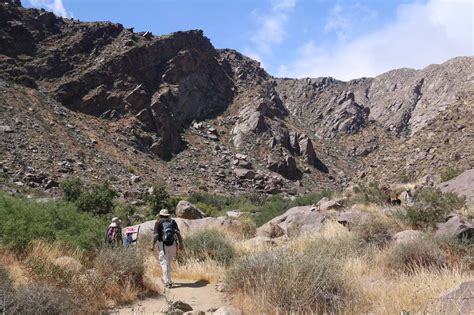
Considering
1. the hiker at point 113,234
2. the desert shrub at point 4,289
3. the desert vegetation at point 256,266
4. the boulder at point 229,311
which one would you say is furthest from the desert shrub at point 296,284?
the hiker at point 113,234

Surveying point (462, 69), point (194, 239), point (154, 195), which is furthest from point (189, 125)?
point (462, 69)

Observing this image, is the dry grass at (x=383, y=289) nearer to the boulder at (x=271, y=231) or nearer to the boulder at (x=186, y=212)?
the boulder at (x=271, y=231)

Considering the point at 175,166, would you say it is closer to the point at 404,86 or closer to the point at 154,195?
the point at 154,195

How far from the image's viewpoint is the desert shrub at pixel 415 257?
9.03m

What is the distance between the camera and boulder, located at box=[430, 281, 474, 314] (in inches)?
201

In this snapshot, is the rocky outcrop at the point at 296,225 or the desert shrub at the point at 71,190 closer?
the rocky outcrop at the point at 296,225

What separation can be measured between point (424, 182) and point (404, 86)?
4237 inches

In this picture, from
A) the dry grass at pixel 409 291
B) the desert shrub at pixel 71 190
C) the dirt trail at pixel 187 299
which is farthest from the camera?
the desert shrub at pixel 71 190

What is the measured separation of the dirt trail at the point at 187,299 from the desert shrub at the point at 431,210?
7.48 metres

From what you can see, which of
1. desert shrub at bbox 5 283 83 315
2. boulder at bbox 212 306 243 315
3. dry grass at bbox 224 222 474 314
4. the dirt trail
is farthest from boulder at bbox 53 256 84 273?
dry grass at bbox 224 222 474 314

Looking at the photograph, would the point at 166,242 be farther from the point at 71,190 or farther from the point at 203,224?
the point at 71,190

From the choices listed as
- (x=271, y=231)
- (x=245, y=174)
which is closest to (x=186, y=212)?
(x=271, y=231)

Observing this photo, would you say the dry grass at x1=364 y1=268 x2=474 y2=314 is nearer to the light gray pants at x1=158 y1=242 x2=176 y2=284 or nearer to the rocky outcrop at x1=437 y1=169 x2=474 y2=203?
the light gray pants at x1=158 y1=242 x2=176 y2=284

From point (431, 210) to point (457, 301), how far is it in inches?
370
